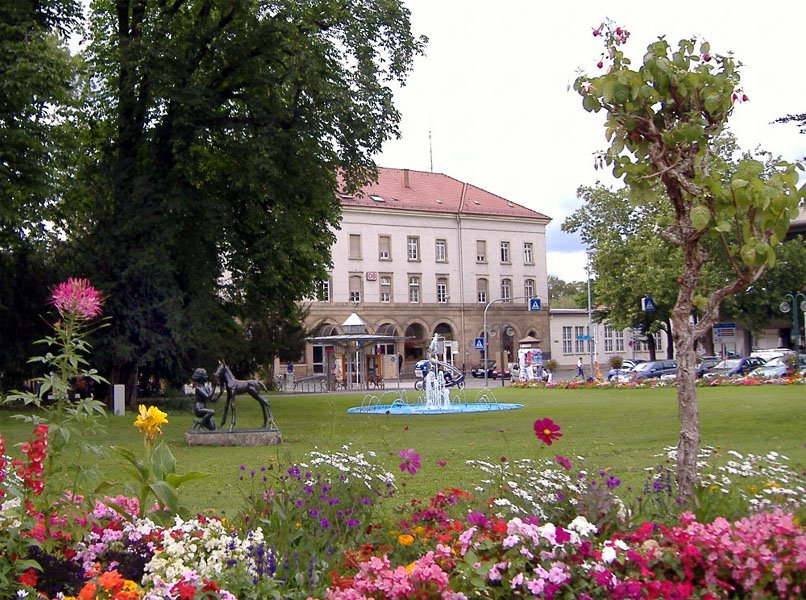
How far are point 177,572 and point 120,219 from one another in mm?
23987

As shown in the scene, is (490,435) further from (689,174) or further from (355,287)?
(355,287)

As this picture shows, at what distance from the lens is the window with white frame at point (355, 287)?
244 ft

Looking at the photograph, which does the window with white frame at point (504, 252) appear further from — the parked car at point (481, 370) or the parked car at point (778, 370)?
the parked car at point (778, 370)

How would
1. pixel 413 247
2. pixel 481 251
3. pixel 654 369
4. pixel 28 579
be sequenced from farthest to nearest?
pixel 481 251 → pixel 413 247 → pixel 654 369 → pixel 28 579

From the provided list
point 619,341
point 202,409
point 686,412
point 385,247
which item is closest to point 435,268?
point 385,247

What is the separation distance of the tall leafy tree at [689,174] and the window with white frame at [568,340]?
7840 cm

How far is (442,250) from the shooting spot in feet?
260

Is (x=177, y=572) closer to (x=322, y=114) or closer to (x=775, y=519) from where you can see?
(x=775, y=519)

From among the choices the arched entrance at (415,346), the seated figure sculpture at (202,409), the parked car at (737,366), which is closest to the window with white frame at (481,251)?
the arched entrance at (415,346)

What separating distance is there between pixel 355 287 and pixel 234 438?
5819cm

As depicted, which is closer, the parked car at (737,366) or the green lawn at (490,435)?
the green lawn at (490,435)

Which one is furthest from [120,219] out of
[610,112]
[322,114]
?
[610,112]

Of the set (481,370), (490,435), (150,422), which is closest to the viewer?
(150,422)

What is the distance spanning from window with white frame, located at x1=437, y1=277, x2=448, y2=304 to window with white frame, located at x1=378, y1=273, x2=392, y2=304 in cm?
460
